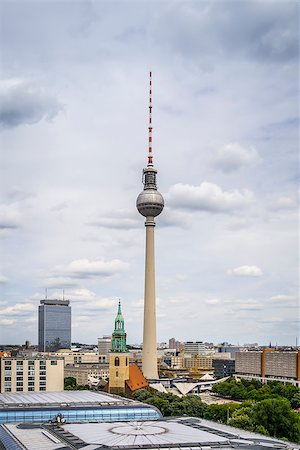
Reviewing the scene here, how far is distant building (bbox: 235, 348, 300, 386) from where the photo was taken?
150m

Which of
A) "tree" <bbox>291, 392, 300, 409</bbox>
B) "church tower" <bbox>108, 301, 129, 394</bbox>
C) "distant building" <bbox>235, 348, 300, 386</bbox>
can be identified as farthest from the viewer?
"distant building" <bbox>235, 348, 300, 386</bbox>

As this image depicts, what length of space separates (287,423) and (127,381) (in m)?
45.4

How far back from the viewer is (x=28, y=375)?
10238 centimetres

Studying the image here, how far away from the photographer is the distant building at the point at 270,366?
150 m

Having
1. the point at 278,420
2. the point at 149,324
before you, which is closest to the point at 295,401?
the point at 149,324

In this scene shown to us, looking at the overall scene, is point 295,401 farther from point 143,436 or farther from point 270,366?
point 143,436

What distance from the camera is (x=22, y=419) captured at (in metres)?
60.0

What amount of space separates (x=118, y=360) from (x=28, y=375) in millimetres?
16857

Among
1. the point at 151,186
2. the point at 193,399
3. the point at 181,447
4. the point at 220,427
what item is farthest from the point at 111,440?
the point at 151,186

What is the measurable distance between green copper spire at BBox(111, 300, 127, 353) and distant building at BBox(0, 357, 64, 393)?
13.4 meters

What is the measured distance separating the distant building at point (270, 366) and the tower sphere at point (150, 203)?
43.3 meters

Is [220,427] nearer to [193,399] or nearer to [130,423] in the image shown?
[130,423]

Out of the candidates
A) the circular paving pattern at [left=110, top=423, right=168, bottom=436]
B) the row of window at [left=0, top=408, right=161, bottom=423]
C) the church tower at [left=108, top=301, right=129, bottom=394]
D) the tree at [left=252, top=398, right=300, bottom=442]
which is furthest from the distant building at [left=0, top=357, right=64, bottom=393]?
the circular paving pattern at [left=110, top=423, right=168, bottom=436]

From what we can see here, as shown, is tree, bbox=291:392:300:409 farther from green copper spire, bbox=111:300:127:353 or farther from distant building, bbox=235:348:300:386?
distant building, bbox=235:348:300:386
